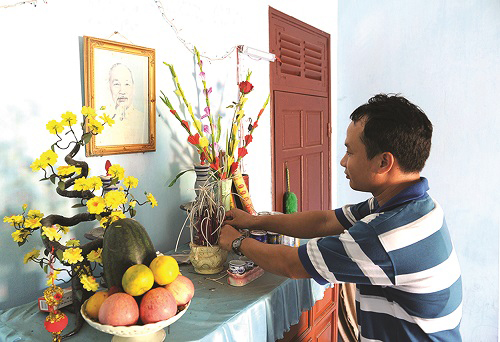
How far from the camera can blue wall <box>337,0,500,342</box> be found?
10.2 ft

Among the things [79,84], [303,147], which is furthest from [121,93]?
[303,147]

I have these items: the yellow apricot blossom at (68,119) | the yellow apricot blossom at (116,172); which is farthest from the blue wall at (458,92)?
the yellow apricot blossom at (68,119)

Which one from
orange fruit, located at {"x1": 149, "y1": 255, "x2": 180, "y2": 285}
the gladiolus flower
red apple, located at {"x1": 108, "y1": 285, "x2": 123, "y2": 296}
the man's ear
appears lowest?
red apple, located at {"x1": 108, "y1": 285, "x2": 123, "y2": 296}

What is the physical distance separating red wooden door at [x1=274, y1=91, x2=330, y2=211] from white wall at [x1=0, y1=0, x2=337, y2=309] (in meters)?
0.45

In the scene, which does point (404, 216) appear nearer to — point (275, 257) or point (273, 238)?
point (275, 257)

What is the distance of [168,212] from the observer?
1.83 meters

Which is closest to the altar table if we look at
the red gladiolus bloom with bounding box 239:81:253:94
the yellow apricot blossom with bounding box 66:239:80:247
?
the yellow apricot blossom with bounding box 66:239:80:247

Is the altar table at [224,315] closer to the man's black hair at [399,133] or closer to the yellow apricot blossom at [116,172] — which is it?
the yellow apricot blossom at [116,172]

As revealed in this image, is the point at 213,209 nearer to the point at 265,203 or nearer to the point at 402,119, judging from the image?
the point at 402,119

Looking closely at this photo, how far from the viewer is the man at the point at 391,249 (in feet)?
3.70

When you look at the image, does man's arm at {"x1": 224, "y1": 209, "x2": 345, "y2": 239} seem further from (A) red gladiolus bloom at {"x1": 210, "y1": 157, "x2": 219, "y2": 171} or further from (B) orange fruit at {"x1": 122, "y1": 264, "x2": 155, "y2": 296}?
(B) orange fruit at {"x1": 122, "y1": 264, "x2": 155, "y2": 296}

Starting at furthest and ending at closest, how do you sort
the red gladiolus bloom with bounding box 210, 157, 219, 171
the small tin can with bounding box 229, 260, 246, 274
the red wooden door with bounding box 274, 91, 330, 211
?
the red wooden door with bounding box 274, 91, 330, 211 → the red gladiolus bloom with bounding box 210, 157, 219, 171 → the small tin can with bounding box 229, 260, 246, 274

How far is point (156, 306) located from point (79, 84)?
2.89 ft

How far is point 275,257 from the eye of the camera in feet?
4.27
